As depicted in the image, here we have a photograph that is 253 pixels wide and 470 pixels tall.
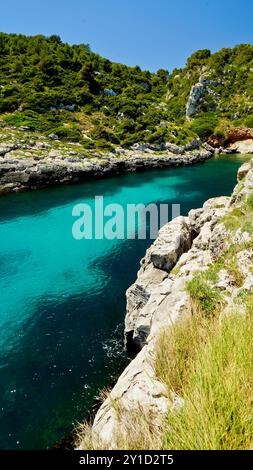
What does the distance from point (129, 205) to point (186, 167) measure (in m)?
31.5

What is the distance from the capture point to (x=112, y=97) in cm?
8131

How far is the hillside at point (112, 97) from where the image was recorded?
64.2m

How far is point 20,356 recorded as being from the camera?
11797 millimetres

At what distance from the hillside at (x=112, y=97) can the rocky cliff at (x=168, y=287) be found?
48.2 meters

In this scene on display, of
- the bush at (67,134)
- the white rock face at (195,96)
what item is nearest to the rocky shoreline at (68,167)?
the bush at (67,134)

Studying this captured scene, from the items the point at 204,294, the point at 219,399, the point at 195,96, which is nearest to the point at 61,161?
the point at 204,294

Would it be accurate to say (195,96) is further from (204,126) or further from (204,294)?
(204,294)

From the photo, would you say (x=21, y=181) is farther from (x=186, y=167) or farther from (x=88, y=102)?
(x=88, y=102)

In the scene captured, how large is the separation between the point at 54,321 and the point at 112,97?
79.8 meters

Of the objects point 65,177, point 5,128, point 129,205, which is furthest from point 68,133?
point 129,205

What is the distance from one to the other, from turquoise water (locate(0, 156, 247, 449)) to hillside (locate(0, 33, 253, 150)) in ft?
131

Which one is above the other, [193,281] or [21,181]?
[21,181]

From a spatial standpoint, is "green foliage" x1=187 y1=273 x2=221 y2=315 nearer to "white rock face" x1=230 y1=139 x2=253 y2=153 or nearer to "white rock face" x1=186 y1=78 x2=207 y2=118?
"white rock face" x1=230 y1=139 x2=253 y2=153

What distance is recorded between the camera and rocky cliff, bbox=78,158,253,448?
175 inches
